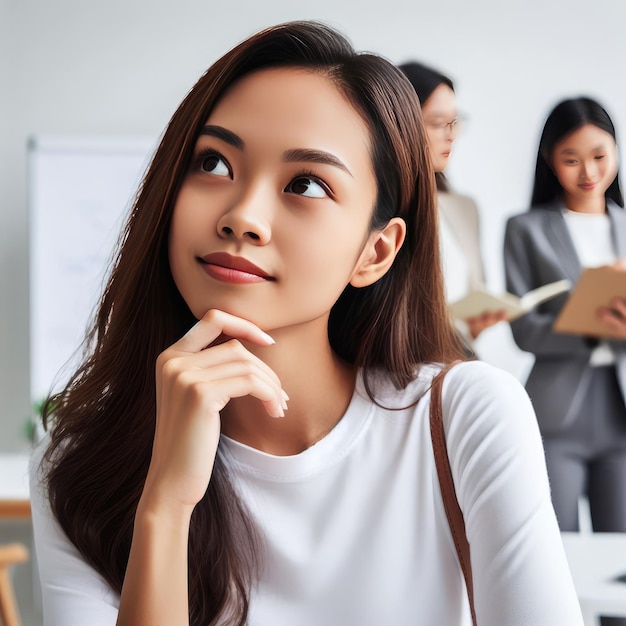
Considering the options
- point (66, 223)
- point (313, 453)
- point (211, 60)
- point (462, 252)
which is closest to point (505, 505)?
point (313, 453)

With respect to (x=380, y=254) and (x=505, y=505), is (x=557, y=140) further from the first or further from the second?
(x=505, y=505)

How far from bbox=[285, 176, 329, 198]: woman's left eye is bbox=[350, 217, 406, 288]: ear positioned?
0.12 metres

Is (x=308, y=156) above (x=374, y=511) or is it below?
above

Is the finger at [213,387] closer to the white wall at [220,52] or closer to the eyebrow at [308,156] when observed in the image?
the eyebrow at [308,156]

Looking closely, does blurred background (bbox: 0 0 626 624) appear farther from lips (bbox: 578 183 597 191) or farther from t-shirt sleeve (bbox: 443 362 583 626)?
t-shirt sleeve (bbox: 443 362 583 626)

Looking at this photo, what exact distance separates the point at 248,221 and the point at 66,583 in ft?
1.49

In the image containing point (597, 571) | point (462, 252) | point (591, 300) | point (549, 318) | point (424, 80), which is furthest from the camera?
point (462, 252)

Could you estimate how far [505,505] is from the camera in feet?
2.76

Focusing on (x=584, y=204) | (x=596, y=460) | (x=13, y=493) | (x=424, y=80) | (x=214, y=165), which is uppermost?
(x=424, y=80)

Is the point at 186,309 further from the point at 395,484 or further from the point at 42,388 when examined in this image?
the point at 42,388

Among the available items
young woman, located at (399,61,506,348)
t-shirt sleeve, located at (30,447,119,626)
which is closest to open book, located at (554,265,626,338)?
young woman, located at (399,61,506,348)

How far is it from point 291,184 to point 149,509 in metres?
0.35

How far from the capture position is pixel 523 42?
3.22 metres

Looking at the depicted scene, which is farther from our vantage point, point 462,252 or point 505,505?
point 462,252
